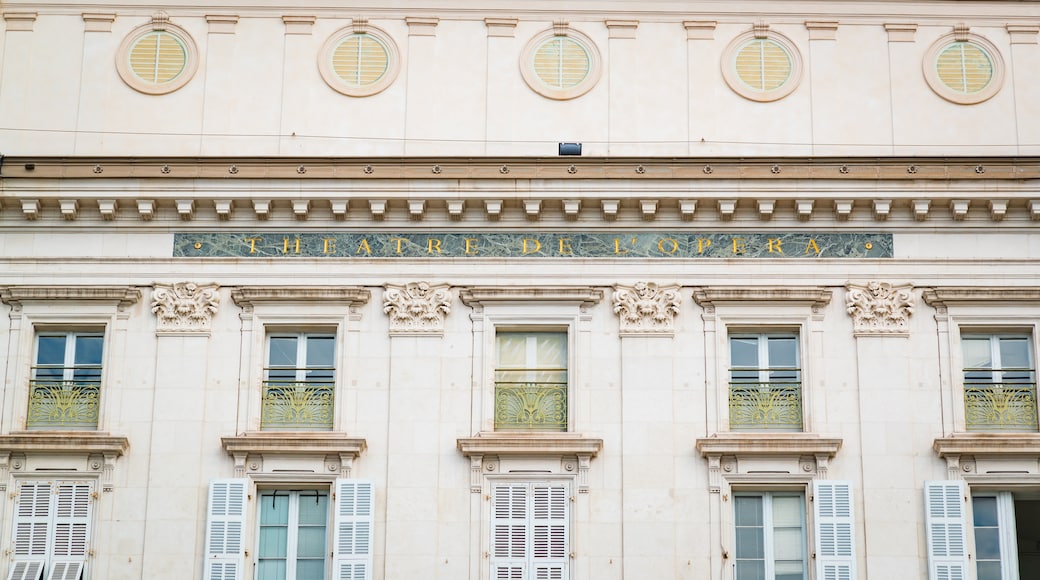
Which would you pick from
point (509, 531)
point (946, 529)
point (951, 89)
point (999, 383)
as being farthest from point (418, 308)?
point (951, 89)

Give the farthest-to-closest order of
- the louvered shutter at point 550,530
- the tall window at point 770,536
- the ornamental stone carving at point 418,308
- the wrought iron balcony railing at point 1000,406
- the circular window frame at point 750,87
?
the circular window frame at point 750,87
the ornamental stone carving at point 418,308
the wrought iron balcony railing at point 1000,406
the tall window at point 770,536
the louvered shutter at point 550,530

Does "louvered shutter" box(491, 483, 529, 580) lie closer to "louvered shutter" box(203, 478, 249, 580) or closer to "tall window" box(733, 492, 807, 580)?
"tall window" box(733, 492, 807, 580)

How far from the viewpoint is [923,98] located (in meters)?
32.3

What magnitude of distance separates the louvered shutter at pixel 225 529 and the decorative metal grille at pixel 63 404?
2.58 meters

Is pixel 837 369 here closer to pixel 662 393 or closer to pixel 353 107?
pixel 662 393

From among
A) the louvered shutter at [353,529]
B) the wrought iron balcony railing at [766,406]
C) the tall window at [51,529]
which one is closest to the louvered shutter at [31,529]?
the tall window at [51,529]

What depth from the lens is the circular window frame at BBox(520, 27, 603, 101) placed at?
32.3m

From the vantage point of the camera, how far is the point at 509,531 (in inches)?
1148

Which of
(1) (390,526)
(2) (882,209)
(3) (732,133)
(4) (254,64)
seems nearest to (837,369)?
(2) (882,209)

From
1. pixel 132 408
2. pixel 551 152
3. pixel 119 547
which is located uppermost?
pixel 551 152

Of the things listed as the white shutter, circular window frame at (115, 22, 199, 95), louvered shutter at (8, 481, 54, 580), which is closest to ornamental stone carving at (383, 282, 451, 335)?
circular window frame at (115, 22, 199, 95)

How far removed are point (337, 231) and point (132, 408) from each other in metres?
4.50

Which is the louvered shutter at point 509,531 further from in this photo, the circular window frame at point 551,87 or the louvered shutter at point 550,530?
the circular window frame at point 551,87

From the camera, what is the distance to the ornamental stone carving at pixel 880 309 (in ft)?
98.8
